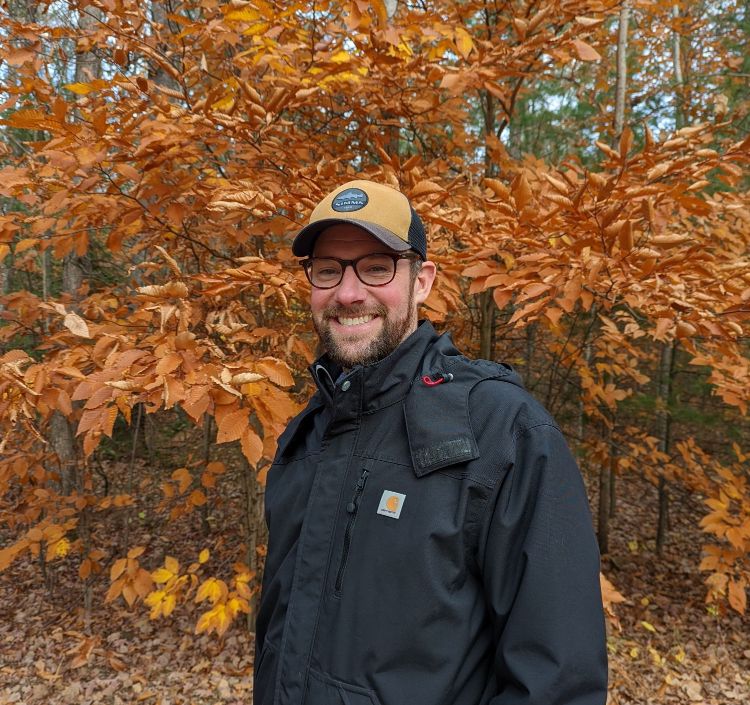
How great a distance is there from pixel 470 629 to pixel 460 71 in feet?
7.47

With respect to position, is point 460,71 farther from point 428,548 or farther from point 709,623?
point 709,623

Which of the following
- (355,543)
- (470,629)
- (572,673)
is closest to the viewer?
(572,673)

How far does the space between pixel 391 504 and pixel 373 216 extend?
0.79 m

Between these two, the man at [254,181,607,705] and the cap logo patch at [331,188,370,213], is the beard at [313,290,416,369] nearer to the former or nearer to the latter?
the man at [254,181,607,705]

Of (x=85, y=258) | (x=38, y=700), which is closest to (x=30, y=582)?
(x=38, y=700)

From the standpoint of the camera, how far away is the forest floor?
12.3ft

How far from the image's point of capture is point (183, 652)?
423 cm

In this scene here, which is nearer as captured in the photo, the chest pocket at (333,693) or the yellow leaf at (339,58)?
the chest pocket at (333,693)

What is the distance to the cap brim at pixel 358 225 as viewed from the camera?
1313 millimetres

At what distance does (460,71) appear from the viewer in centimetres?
223

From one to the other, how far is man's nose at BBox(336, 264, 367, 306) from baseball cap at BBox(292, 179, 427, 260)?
0.14 metres

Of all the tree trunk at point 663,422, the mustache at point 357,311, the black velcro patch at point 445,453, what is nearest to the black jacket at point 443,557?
the black velcro patch at point 445,453

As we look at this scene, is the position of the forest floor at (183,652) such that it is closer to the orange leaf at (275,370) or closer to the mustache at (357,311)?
the orange leaf at (275,370)

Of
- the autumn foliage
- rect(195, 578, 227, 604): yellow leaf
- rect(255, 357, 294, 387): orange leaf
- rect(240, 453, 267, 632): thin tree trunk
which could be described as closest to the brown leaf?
the autumn foliage
